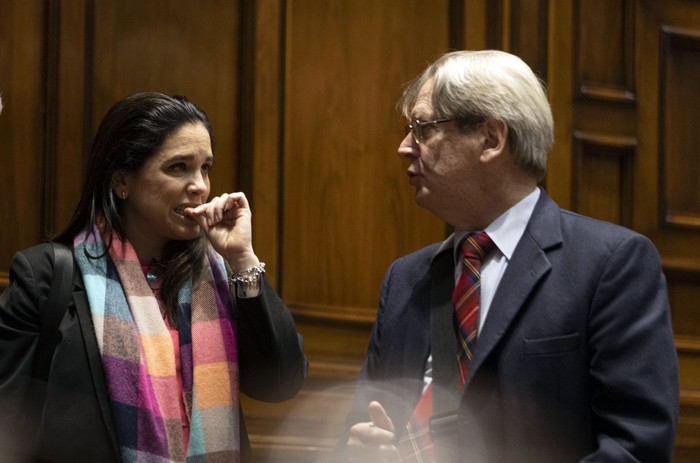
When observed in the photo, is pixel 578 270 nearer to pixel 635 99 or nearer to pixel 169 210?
pixel 169 210

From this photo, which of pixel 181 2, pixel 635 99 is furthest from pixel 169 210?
pixel 635 99

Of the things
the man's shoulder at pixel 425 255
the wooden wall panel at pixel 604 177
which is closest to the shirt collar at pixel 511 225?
the man's shoulder at pixel 425 255

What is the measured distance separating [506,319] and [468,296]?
127 mm

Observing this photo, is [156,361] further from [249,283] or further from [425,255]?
[425,255]

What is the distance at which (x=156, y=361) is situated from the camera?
2.36 metres

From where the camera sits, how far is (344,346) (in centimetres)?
331

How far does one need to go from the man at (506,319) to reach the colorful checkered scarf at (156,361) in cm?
26

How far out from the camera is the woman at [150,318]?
7.47ft


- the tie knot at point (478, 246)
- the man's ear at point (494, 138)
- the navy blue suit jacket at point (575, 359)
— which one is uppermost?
the man's ear at point (494, 138)

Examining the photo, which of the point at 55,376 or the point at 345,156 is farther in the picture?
the point at 345,156

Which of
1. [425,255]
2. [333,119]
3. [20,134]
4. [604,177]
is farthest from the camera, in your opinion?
[604,177]

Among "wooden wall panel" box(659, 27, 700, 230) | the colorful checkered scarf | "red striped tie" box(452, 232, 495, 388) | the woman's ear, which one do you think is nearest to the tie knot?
"red striped tie" box(452, 232, 495, 388)

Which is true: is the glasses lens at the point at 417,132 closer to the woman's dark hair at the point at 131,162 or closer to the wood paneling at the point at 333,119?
the woman's dark hair at the point at 131,162

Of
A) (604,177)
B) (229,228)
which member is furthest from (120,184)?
(604,177)
